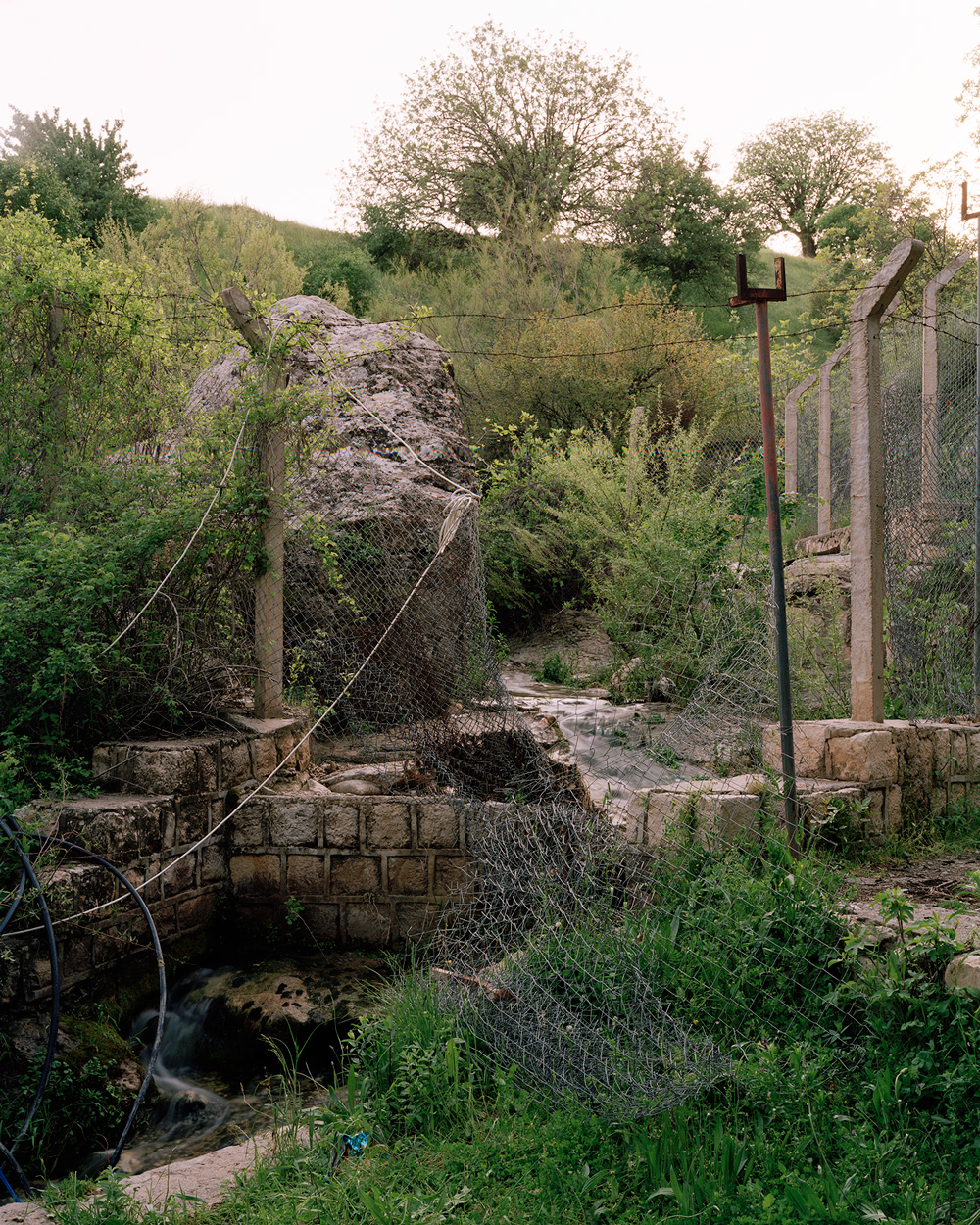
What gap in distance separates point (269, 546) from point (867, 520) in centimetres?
325

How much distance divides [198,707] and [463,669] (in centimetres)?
152

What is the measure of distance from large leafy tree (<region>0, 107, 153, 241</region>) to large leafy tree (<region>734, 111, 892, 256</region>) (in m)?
20.8

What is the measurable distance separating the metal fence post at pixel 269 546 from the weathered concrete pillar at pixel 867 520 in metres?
3.15

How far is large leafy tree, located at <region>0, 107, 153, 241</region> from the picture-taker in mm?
19844

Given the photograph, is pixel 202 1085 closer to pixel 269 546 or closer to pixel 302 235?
pixel 269 546

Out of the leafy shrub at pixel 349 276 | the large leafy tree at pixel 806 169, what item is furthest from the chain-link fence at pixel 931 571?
the large leafy tree at pixel 806 169

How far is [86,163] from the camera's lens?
20.2 meters

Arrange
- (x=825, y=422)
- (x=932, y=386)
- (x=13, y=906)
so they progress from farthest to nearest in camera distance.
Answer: (x=825, y=422) < (x=932, y=386) < (x=13, y=906)

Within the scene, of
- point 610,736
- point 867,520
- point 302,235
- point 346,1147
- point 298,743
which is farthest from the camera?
point 302,235

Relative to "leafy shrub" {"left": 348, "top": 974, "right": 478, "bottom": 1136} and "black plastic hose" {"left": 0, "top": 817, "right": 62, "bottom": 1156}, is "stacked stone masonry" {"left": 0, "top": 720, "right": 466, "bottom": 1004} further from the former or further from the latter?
"leafy shrub" {"left": 348, "top": 974, "right": 478, "bottom": 1136}

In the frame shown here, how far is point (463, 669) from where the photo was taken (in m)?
5.29

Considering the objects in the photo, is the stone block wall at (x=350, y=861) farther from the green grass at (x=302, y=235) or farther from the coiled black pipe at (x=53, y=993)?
the green grass at (x=302, y=235)

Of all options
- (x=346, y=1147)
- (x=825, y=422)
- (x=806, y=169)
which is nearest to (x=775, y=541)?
(x=346, y=1147)

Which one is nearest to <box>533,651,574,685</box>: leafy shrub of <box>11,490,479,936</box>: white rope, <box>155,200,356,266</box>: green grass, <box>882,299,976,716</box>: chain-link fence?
<box>11,490,479,936</box>: white rope
